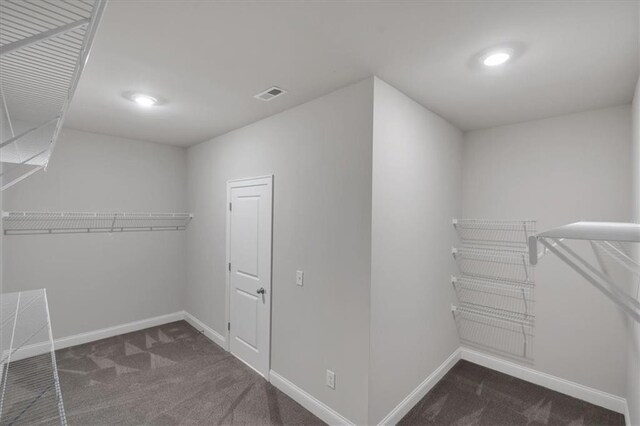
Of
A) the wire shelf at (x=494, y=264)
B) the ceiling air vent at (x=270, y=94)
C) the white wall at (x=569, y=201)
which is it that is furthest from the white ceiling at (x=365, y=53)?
the wire shelf at (x=494, y=264)

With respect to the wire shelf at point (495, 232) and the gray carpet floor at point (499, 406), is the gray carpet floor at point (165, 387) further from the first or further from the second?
the wire shelf at point (495, 232)

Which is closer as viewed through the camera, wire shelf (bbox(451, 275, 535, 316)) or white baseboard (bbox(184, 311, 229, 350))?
wire shelf (bbox(451, 275, 535, 316))

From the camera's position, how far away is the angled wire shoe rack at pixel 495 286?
301 centimetres

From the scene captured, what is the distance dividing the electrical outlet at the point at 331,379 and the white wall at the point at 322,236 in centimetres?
4

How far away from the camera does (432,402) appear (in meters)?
2.64

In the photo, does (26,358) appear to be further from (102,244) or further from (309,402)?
(309,402)

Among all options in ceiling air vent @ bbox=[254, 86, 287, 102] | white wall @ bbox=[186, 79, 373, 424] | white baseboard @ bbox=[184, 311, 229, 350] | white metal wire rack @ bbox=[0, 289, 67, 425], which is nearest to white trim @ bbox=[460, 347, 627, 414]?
white wall @ bbox=[186, 79, 373, 424]

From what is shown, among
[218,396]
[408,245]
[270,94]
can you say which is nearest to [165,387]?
[218,396]

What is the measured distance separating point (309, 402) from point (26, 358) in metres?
3.28

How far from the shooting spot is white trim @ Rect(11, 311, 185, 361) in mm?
3297

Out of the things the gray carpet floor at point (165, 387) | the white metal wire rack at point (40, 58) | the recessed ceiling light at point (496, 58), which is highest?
the recessed ceiling light at point (496, 58)

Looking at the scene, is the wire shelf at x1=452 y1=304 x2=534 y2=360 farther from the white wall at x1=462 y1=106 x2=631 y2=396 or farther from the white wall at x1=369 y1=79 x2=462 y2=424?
the white wall at x1=369 y1=79 x2=462 y2=424

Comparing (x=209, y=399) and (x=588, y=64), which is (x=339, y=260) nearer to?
(x=209, y=399)

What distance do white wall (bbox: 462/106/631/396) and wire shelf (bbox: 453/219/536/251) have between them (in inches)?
3.7
